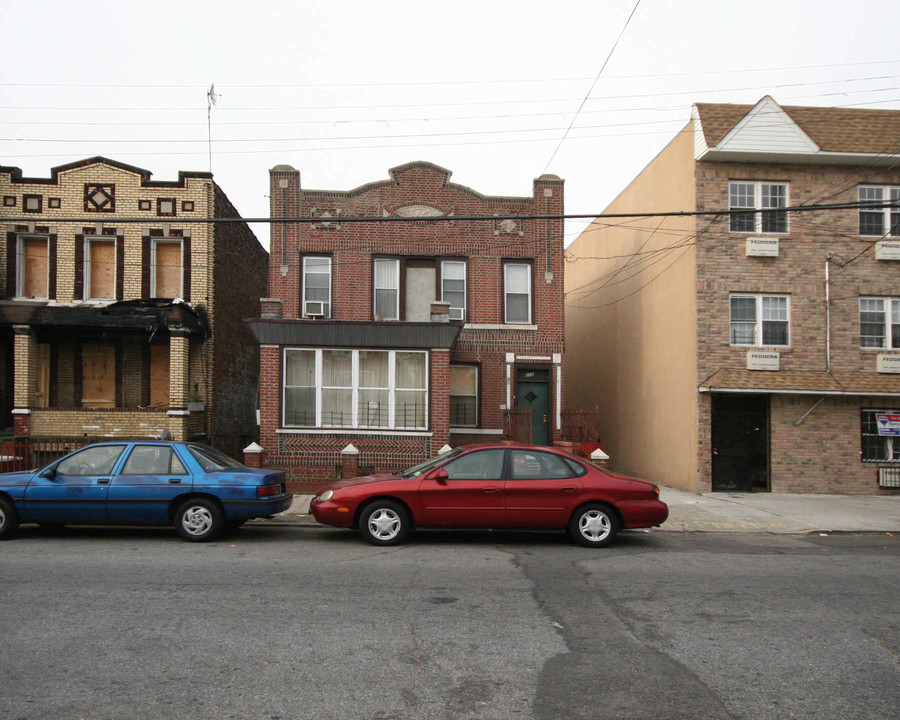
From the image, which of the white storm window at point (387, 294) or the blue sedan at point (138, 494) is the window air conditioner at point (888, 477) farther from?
the blue sedan at point (138, 494)

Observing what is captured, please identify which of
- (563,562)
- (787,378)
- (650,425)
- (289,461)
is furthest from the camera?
(650,425)

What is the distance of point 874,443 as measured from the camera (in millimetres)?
16609

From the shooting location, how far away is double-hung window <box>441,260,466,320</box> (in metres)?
18.0

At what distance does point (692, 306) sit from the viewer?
1677cm

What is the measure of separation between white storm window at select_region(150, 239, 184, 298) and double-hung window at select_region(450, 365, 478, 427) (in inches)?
292

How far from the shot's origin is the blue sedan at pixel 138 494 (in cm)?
954

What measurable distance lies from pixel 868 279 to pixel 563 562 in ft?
41.7

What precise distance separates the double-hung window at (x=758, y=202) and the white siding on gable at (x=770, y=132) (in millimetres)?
930

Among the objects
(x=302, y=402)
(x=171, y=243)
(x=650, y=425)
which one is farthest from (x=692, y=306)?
(x=171, y=243)

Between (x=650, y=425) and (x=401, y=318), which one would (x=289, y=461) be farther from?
(x=650, y=425)

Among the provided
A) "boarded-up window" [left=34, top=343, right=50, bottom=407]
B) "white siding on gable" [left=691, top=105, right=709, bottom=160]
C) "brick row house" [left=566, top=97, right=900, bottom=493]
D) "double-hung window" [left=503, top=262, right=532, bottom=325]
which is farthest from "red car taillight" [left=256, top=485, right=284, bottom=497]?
"white siding on gable" [left=691, top=105, right=709, bottom=160]

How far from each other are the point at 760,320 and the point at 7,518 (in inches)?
616

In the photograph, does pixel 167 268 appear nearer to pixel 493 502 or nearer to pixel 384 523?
pixel 384 523

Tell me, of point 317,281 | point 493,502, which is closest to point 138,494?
point 493,502
